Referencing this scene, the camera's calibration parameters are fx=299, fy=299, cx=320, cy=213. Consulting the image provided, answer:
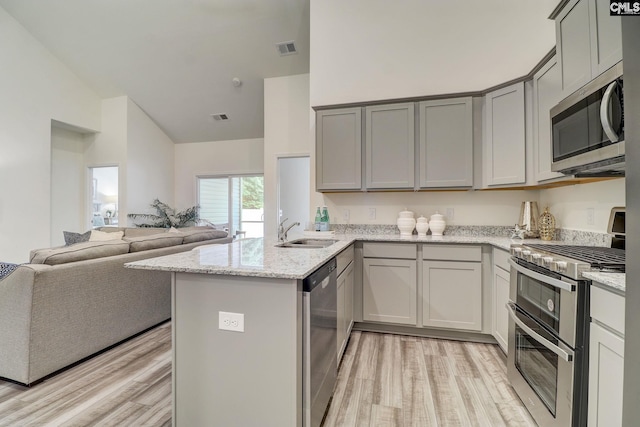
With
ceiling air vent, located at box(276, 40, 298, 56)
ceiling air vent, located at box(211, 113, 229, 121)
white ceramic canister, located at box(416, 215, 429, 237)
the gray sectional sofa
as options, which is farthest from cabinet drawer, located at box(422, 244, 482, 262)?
ceiling air vent, located at box(211, 113, 229, 121)

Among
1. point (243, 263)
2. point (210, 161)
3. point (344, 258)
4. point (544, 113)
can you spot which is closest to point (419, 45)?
point (544, 113)

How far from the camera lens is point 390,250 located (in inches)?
113

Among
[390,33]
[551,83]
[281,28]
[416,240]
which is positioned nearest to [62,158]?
[281,28]

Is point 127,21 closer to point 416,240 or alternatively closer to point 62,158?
point 62,158

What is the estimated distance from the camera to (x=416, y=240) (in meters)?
2.79

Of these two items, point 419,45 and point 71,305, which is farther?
point 419,45

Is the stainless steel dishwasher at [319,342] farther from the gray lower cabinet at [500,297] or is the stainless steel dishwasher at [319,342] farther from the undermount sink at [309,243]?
the gray lower cabinet at [500,297]

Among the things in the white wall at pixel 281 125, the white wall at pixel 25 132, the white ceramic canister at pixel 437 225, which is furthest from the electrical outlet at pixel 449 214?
the white wall at pixel 25 132

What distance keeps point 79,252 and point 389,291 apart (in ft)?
8.70

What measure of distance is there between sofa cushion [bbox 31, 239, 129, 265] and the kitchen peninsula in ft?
3.99

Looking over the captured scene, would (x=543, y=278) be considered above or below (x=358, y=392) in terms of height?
above

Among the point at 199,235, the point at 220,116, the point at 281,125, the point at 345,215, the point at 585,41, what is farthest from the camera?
the point at 220,116

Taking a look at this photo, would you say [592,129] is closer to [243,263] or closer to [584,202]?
[584,202]

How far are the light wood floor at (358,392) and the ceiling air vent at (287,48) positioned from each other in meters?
4.35
